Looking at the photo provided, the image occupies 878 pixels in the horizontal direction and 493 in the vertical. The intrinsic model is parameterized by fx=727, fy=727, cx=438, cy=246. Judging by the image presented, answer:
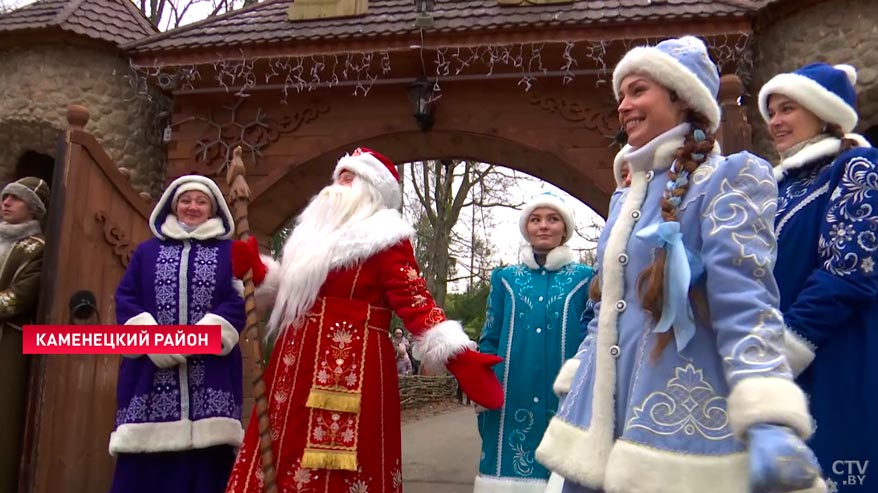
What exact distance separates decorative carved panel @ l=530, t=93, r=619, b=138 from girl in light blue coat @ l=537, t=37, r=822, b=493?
13.0 feet

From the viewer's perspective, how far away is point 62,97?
20.6ft

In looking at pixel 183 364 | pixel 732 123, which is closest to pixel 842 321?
pixel 732 123

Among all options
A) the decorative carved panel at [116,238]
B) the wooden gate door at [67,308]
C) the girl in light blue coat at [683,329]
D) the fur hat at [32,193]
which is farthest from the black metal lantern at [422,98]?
the girl in light blue coat at [683,329]

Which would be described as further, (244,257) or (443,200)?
(443,200)

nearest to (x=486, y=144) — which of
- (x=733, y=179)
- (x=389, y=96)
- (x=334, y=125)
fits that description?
(x=389, y=96)

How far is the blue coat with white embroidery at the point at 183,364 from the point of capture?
3127 mm

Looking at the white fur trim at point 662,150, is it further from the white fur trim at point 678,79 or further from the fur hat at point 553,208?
the fur hat at point 553,208

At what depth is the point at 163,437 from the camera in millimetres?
3105

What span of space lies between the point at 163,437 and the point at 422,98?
11.4 feet

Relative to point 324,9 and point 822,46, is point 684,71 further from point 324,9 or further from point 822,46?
point 324,9

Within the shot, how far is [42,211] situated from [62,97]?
2827mm

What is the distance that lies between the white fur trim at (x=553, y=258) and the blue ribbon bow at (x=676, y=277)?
1.73 meters

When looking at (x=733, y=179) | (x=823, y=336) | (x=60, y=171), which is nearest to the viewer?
(x=733, y=179)

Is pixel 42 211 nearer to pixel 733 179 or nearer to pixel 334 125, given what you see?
pixel 334 125
